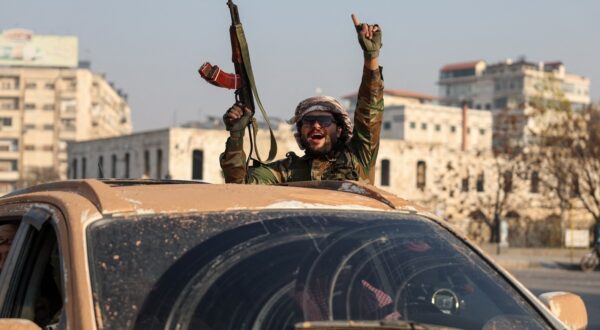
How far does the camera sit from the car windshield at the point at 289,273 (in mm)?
3096

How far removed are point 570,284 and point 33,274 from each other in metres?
22.8

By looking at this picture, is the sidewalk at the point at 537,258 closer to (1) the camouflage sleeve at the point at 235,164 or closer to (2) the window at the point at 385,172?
(1) the camouflage sleeve at the point at 235,164

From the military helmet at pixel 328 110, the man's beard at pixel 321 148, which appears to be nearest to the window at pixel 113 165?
the military helmet at pixel 328 110

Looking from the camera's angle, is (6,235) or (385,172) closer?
(6,235)

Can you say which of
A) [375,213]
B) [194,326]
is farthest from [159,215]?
[375,213]

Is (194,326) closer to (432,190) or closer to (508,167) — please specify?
(508,167)

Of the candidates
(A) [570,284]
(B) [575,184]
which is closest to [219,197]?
(A) [570,284]

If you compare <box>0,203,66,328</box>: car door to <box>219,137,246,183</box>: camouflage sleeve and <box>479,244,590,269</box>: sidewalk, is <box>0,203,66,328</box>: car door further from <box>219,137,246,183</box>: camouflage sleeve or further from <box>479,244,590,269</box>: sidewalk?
<box>479,244,590,269</box>: sidewalk

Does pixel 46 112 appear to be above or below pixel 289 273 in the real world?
above

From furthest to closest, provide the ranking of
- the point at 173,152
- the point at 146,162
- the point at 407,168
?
the point at 407,168 < the point at 146,162 < the point at 173,152

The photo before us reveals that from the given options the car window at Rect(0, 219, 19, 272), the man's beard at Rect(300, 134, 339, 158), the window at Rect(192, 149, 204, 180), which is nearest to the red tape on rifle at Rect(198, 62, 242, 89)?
the man's beard at Rect(300, 134, 339, 158)

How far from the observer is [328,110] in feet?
19.0

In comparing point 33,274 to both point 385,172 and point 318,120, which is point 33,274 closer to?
point 318,120

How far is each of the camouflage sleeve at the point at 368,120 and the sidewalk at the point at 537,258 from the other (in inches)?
1065
